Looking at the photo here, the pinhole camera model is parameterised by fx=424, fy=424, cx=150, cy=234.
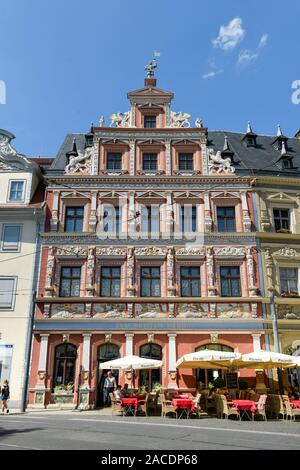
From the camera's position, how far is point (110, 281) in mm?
21750

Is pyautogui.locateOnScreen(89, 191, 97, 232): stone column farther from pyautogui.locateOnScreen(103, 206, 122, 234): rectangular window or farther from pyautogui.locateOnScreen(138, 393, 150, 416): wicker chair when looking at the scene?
pyautogui.locateOnScreen(138, 393, 150, 416): wicker chair

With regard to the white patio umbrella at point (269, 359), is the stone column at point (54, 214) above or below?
above

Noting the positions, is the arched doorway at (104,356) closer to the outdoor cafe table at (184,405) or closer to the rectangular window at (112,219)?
the outdoor cafe table at (184,405)

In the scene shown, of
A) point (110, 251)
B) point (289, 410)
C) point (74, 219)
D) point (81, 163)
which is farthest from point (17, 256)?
point (289, 410)

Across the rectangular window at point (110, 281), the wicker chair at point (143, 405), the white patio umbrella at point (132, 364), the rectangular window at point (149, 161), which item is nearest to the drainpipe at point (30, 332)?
the rectangular window at point (110, 281)

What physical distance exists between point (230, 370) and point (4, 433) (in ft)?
34.7

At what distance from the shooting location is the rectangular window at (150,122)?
2581 cm

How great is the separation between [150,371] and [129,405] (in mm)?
4526

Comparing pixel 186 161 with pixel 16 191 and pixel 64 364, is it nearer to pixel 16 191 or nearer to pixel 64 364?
pixel 16 191

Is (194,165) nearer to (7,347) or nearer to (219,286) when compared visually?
(219,286)

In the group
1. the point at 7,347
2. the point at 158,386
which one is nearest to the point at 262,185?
the point at 158,386

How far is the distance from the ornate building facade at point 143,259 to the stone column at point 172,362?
0.05 metres

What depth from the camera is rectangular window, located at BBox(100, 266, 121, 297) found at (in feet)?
70.5

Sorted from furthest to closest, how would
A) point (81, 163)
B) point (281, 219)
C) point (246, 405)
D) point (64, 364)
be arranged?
point (81, 163), point (281, 219), point (64, 364), point (246, 405)
